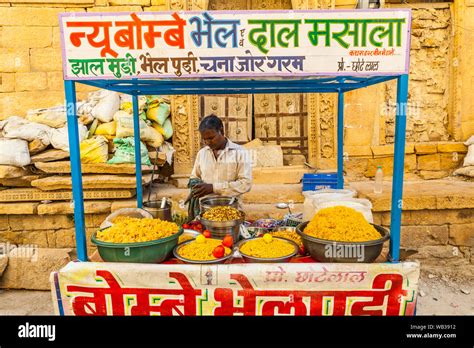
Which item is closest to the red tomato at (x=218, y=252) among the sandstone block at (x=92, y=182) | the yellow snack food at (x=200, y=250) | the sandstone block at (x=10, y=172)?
the yellow snack food at (x=200, y=250)

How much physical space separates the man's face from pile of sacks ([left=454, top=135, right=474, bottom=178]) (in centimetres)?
454

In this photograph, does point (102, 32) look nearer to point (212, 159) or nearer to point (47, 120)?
point (212, 159)

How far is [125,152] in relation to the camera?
500 centimetres

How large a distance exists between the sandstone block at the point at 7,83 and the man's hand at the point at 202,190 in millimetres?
4786

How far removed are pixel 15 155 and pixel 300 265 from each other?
4.45 m

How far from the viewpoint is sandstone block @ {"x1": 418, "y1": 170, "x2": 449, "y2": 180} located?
6.13m

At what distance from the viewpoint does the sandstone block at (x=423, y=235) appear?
5066 millimetres

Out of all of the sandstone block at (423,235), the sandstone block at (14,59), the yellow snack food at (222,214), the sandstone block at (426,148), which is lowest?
the sandstone block at (423,235)

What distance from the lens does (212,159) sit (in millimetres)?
3752

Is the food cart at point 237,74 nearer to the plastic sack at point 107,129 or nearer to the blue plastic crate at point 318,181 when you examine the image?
the blue plastic crate at point 318,181

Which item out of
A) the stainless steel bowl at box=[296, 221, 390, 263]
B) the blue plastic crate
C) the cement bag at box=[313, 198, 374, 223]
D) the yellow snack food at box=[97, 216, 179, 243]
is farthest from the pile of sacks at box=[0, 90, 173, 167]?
the stainless steel bowl at box=[296, 221, 390, 263]

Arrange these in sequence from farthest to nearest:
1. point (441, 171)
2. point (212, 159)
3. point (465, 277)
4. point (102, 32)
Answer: point (441, 171), point (465, 277), point (212, 159), point (102, 32)

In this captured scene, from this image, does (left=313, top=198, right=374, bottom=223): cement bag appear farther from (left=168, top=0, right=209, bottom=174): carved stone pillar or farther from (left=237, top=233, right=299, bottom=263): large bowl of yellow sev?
(left=168, top=0, right=209, bottom=174): carved stone pillar
